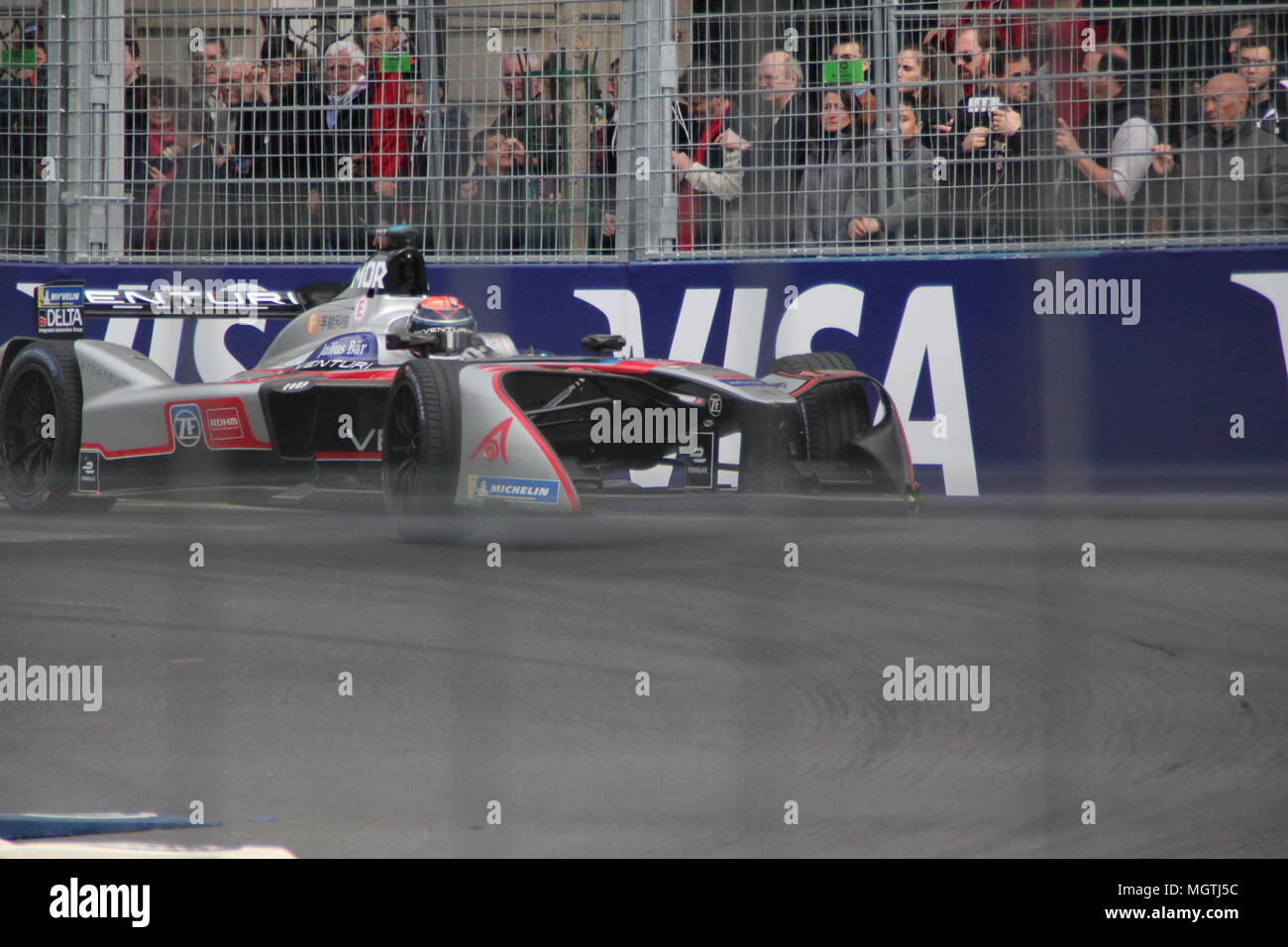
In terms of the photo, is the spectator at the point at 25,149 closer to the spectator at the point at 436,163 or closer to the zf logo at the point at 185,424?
the spectator at the point at 436,163

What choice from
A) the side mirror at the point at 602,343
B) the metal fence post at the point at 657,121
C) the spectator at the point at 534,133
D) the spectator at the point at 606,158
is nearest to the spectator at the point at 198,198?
the spectator at the point at 534,133

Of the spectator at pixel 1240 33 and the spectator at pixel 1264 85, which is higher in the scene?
the spectator at pixel 1240 33

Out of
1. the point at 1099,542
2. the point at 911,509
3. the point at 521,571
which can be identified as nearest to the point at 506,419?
the point at 521,571

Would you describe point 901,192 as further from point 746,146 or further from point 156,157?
point 156,157

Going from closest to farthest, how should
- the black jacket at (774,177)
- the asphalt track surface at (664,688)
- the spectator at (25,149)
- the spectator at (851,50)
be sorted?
the asphalt track surface at (664,688) → the spectator at (851,50) → the black jacket at (774,177) → the spectator at (25,149)

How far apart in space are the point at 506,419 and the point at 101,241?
399 centimetres

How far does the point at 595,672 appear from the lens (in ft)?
15.2

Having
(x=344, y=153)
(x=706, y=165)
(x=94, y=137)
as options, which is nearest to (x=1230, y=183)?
(x=706, y=165)

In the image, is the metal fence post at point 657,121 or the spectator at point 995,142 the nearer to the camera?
the spectator at point 995,142

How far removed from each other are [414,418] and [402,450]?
0.16 metres

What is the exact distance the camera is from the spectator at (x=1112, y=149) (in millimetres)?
8102

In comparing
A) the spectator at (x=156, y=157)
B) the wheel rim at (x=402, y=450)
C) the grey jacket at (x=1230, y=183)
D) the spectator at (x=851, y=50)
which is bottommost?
the wheel rim at (x=402, y=450)

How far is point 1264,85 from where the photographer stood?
313 inches

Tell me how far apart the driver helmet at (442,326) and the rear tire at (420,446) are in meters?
0.51
